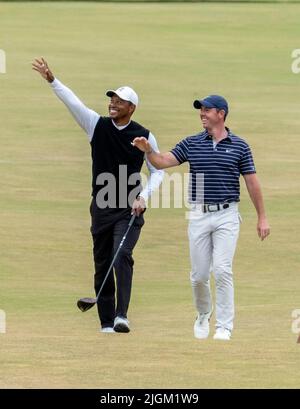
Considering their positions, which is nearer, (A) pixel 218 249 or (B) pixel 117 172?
(A) pixel 218 249

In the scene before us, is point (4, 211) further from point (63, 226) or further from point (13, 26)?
point (13, 26)

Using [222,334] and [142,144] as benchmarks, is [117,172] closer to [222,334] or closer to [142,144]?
[142,144]

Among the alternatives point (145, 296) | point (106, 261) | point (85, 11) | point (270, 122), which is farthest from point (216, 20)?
point (106, 261)

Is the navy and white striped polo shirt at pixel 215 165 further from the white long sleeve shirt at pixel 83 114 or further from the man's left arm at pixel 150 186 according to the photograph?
the white long sleeve shirt at pixel 83 114

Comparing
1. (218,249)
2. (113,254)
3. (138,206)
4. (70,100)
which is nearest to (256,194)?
(218,249)

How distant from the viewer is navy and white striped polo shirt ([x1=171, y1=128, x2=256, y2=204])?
12703 millimetres

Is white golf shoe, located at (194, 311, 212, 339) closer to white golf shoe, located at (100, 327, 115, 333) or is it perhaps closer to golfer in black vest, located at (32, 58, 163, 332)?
golfer in black vest, located at (32, 58, 163, 332)

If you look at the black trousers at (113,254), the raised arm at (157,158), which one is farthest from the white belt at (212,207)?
the black trousers at (113,254)

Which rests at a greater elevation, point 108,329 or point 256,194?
point 256,194

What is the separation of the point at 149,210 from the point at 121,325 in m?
8.73

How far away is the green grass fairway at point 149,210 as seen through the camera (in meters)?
11.1

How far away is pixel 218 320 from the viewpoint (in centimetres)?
1282

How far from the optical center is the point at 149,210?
72.2 ft

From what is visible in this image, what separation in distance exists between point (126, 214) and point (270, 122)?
15.7 meters
